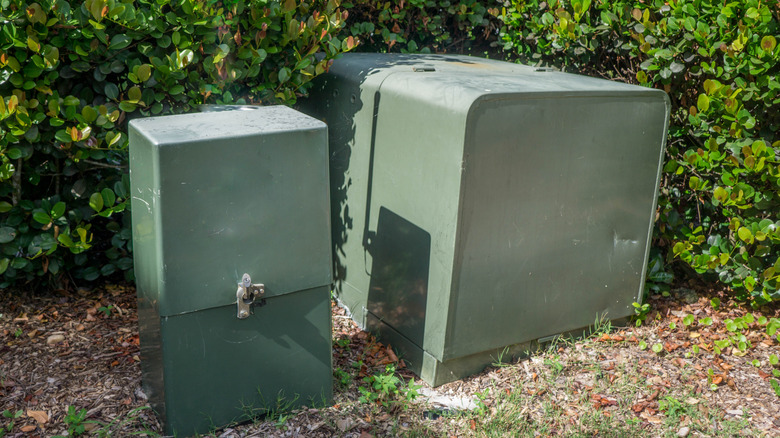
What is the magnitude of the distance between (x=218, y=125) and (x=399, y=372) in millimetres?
1479

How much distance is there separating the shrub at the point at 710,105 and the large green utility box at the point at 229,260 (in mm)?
1984

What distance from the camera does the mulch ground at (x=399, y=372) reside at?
2932mm

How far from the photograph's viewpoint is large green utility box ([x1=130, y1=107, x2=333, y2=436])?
253 cm

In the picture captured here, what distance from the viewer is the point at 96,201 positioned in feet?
10.7

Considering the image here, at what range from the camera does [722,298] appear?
13.5 ft

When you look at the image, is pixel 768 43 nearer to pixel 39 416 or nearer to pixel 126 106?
pixel 126 106

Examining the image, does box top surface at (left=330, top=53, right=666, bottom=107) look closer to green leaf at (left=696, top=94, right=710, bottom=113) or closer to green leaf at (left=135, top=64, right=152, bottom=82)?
green leaf at (left=696, top=94, right=710, bottom=113)

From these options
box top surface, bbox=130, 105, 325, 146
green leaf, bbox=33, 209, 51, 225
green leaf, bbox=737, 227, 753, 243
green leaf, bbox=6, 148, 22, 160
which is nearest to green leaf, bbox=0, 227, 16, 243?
green leaf, bbox=33, 209, 51, 225

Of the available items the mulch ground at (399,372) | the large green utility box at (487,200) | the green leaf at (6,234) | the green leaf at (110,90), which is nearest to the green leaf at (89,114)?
the green leaf at (110,90)

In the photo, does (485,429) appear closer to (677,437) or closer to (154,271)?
(677,437)

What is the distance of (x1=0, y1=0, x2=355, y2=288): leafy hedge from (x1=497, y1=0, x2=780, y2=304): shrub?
1.55m

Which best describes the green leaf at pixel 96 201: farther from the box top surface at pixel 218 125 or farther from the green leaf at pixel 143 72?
the box top surface at pixel 218 125

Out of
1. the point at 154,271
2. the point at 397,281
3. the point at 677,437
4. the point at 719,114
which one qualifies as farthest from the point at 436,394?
the point at 719,114

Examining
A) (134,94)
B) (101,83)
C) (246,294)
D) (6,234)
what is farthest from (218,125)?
(6,234)
